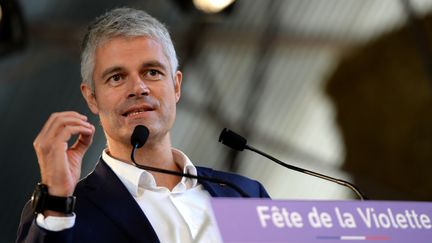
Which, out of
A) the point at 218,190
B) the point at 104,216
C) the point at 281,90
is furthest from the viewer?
the point at 281,90

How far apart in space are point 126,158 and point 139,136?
17 centimetres

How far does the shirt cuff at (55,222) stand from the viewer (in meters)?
2.03

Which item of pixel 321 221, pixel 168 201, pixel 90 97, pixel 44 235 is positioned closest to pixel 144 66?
pixel 90 97

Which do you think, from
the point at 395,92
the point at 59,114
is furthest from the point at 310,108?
the point at 59,114

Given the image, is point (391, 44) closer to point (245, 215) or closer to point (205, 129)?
point (205, 129)

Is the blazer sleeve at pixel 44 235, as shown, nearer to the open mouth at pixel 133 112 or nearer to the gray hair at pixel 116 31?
the open mouth at pixel 133 112

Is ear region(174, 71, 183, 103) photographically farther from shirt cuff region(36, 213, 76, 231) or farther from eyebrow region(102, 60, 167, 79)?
shirt cuff region(36, 213, 76, 231)

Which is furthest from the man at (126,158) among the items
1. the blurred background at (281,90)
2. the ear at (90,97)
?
the blurred background at (281,90)

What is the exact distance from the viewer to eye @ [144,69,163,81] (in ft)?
7.86

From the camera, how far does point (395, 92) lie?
26.6ft

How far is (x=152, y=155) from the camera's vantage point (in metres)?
2.42

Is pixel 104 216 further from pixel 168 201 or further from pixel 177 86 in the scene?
pixel 177 86

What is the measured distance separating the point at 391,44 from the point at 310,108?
2.38 feet

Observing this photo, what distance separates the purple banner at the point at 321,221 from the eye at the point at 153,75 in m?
0.58
